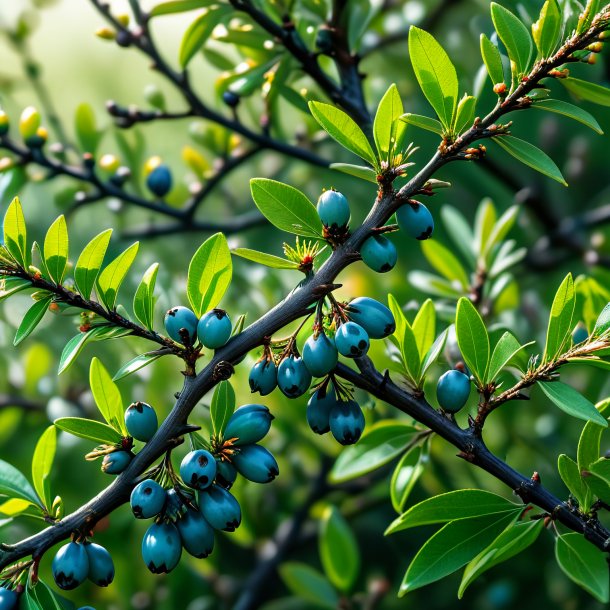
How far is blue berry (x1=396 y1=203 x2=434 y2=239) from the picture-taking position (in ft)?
3.08

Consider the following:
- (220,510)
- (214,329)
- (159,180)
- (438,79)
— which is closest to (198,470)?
(220,510)

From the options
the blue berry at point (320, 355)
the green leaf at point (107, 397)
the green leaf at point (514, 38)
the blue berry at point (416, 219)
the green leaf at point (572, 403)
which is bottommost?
the green leaf at point (107, 397)

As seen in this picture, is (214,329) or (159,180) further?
(159,180)

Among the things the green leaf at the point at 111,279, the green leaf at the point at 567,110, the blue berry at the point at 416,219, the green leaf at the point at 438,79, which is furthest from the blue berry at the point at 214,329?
the green leaf at the point at 567,110

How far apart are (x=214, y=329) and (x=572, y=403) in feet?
1.39

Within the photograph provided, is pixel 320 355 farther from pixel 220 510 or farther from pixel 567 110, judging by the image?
pixel 567 110

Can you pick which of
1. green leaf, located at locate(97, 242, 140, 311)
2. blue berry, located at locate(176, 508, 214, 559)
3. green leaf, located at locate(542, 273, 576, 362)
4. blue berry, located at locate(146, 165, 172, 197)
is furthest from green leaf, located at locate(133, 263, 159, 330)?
blue berry, located at locate(146, 165, 172, 197)

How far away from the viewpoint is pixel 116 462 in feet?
3.17

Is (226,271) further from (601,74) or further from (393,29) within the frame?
(393,29)

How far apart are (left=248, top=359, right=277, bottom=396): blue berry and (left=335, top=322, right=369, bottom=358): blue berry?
0.09 m

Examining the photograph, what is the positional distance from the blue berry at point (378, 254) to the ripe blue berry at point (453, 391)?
19 centimetres

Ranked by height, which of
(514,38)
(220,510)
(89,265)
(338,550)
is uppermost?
(514,38)

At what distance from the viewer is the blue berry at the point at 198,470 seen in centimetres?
91

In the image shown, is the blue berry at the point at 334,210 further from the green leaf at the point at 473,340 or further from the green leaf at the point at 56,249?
the green leaf at the point at 56,249
